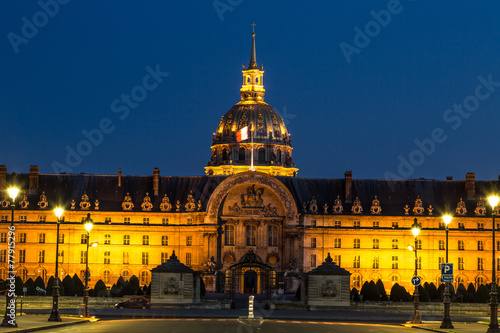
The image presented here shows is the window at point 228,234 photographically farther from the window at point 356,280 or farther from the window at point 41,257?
the window at point 41,257

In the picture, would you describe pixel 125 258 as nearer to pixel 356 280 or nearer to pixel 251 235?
pixel 251 235

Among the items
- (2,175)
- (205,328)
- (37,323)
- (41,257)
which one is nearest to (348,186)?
(41,257)

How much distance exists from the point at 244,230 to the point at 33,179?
25.9m

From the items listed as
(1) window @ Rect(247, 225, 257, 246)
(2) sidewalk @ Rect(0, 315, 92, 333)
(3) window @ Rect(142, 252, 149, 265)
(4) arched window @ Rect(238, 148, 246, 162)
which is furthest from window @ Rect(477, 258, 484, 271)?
(2) sidewalk @ Rect(0, 315, 92, 333)

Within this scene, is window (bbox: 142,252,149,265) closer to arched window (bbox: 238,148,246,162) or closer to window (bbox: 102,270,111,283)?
window (bbox: 102,270,111,283)

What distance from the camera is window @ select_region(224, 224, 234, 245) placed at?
12681cm

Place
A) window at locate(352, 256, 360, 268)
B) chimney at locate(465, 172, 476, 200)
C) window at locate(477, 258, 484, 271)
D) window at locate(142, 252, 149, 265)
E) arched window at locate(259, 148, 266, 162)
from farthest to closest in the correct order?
arched window at locate(259, 148, 266, 162) < chimney at locate(465, 172, 476, 200) < window at locate(142, 252, 149, 265) < window at locate(352, 256, 360, 268) < window at locate(477, 258, 484, 271)

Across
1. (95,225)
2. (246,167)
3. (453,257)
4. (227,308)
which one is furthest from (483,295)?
(246,167)

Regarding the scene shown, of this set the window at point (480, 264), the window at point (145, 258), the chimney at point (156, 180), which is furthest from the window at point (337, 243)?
the chimney at point (156, 180)

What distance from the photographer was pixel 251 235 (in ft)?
417

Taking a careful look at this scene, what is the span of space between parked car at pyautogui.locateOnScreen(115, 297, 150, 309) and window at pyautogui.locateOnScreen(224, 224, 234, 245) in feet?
142

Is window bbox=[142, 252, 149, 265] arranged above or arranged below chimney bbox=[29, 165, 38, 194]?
below

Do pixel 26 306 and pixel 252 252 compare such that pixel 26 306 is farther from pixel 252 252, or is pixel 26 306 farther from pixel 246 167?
pixel 246 167

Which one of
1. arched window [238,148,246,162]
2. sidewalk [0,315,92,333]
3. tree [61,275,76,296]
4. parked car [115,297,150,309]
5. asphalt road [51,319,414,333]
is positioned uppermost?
arched window [238,148,246,162]
